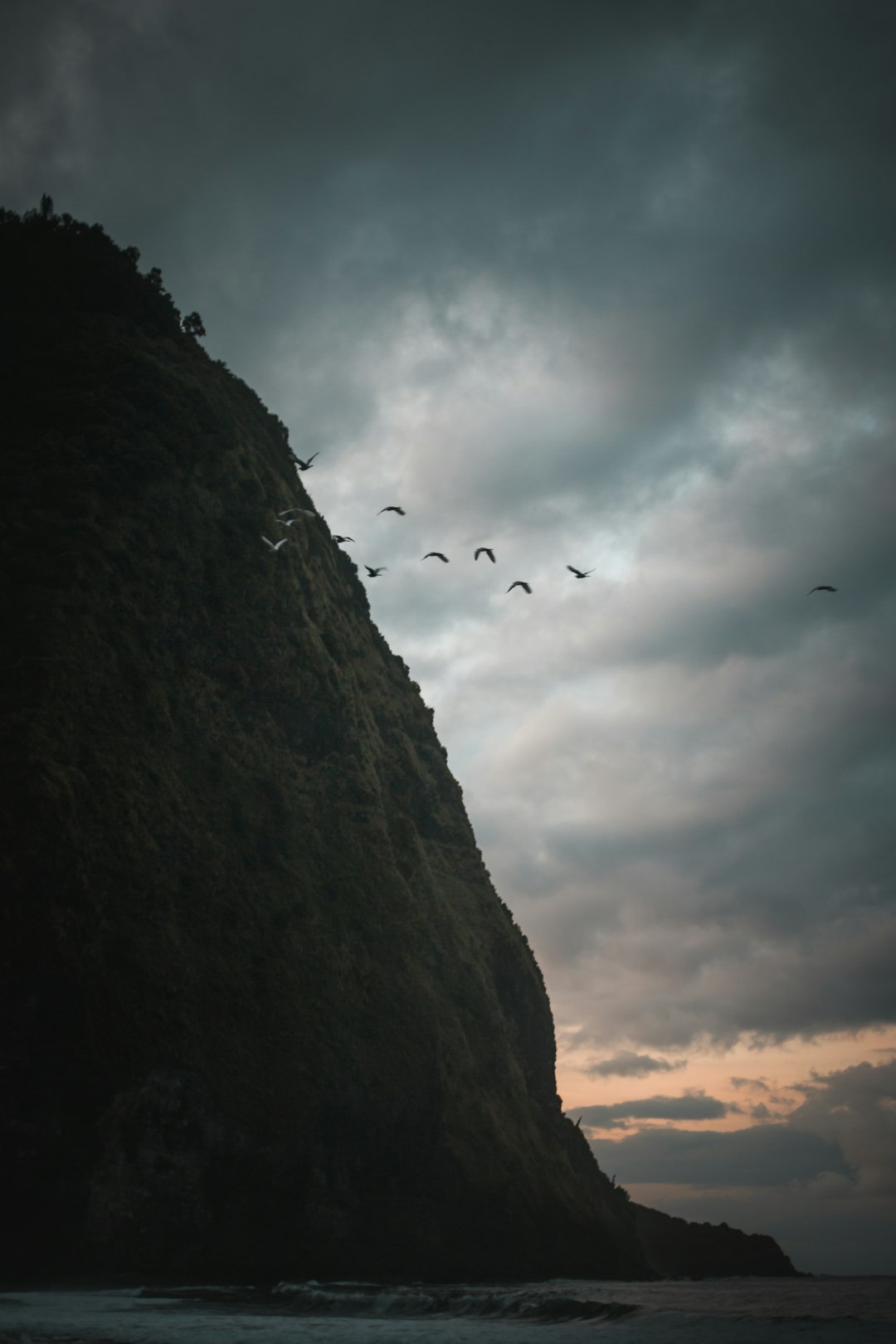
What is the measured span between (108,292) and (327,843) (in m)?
39.4

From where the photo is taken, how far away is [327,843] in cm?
5050

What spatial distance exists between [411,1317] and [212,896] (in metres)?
19.8

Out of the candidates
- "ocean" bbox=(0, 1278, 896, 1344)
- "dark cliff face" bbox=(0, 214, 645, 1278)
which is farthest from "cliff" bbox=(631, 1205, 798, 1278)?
"ocean" bbox=(0, 1278, 896, 1344)

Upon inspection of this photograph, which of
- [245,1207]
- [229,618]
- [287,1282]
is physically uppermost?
[229,618]

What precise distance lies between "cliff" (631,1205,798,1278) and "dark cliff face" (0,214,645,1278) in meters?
32.3

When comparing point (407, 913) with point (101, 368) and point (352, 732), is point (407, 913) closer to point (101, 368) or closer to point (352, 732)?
point (352, 732)

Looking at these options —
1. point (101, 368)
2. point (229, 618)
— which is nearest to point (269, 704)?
point (229, 618)

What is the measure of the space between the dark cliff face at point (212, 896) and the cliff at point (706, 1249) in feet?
106

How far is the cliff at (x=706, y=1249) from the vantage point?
94.3 meters

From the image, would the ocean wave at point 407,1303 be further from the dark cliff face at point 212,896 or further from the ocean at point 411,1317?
the dark cliff face at point 212,896

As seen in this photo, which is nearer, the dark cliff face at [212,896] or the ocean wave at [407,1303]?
the ocean wave at [407,1303]

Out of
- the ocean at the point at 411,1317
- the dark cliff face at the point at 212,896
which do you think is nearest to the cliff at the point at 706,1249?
the dark cliff face at the point at 212,896

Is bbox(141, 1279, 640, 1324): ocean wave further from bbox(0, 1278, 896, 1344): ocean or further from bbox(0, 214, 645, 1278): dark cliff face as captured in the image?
bbox(0, 214, 645, 1278): dark cliff face

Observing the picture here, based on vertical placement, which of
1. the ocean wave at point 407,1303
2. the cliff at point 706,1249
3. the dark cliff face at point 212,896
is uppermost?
the dark cliff face at point 212,896
